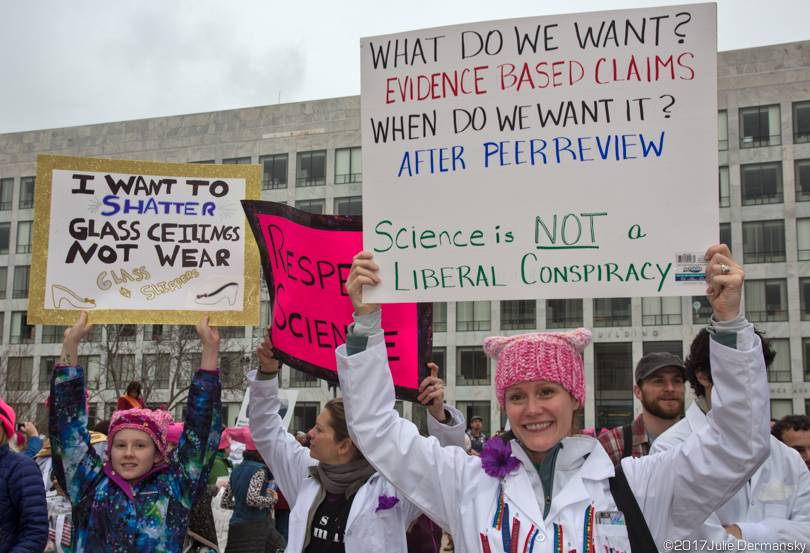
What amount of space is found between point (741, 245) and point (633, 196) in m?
33.9

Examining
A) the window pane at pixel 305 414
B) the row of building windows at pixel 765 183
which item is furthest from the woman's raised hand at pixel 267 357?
the window pane at pixel 305 414

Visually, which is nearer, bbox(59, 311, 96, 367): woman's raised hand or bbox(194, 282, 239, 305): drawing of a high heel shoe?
bbox(59, 311, 96, 367): woman's raised hand

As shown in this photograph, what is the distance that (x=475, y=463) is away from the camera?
2.81 metres

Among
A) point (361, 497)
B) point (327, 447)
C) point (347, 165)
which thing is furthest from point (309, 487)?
point (347, 165)

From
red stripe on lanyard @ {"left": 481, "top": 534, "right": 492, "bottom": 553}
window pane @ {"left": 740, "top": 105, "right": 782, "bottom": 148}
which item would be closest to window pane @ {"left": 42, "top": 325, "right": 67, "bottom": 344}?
window pane @ {"left": 740, "top": 105, "right": 782, "bottom": 148}

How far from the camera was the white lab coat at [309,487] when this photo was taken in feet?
11.6

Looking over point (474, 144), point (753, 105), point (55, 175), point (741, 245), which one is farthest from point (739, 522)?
point (753, 105)

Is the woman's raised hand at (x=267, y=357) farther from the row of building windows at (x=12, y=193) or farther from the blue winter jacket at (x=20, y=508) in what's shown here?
the row of building windows at (x=12, y=193)

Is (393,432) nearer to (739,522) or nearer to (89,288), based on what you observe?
(739,522)

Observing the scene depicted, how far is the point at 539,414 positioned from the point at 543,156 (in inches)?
44.8

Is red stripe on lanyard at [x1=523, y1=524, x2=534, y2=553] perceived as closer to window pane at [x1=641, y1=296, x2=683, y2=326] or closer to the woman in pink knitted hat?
the woman in pink knitted hat

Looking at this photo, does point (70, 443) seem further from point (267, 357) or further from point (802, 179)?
point (802, 179)

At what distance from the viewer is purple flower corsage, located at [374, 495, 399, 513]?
3539 mm

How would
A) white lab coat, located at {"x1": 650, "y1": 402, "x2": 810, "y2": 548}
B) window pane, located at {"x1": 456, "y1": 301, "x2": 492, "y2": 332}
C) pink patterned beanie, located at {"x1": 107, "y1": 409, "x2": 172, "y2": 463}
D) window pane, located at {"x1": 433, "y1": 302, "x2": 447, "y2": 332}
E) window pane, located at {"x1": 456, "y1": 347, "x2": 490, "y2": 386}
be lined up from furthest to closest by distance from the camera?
window pane, located at {"x1": 433, "y1": 302, "x2": 447, "y2": 332}
window pane, located at {"x1": 456, "y1": 301, "x2": 492, "y2": 332}
window pane, located at {"x1": 456, "y1": 347, "x2": 490, "y2": 386}
pink patterned beanie, located at {"x1": 107, "y1": 409, "x2": 172, "y2": 463}
white lab coat, located at {"x1": 650, "y1": 402, "x2": 810, "y2": 548}
